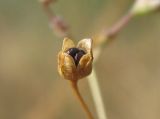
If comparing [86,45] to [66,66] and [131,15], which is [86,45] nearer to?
[66,66]

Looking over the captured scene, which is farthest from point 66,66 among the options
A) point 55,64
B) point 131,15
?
point 55,64

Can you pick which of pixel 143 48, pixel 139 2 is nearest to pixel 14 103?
pixel 143 48

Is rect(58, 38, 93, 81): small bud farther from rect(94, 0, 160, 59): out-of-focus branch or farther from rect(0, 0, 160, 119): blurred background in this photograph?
rect(0, 0, 160, 119): blurred background

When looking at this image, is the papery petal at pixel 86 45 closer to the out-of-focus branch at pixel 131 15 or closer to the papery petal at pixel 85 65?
the papery petal at pixel 85 65

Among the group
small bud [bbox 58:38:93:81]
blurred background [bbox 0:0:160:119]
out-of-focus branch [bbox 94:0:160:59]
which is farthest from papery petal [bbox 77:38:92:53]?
blurred background [bbox 0:0:160:119]

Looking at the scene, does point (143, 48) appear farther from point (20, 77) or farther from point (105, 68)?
point (20, 77)

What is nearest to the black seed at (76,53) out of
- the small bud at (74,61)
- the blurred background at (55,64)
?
the small bud at (74,61)

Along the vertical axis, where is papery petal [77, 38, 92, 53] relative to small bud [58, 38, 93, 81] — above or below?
above
